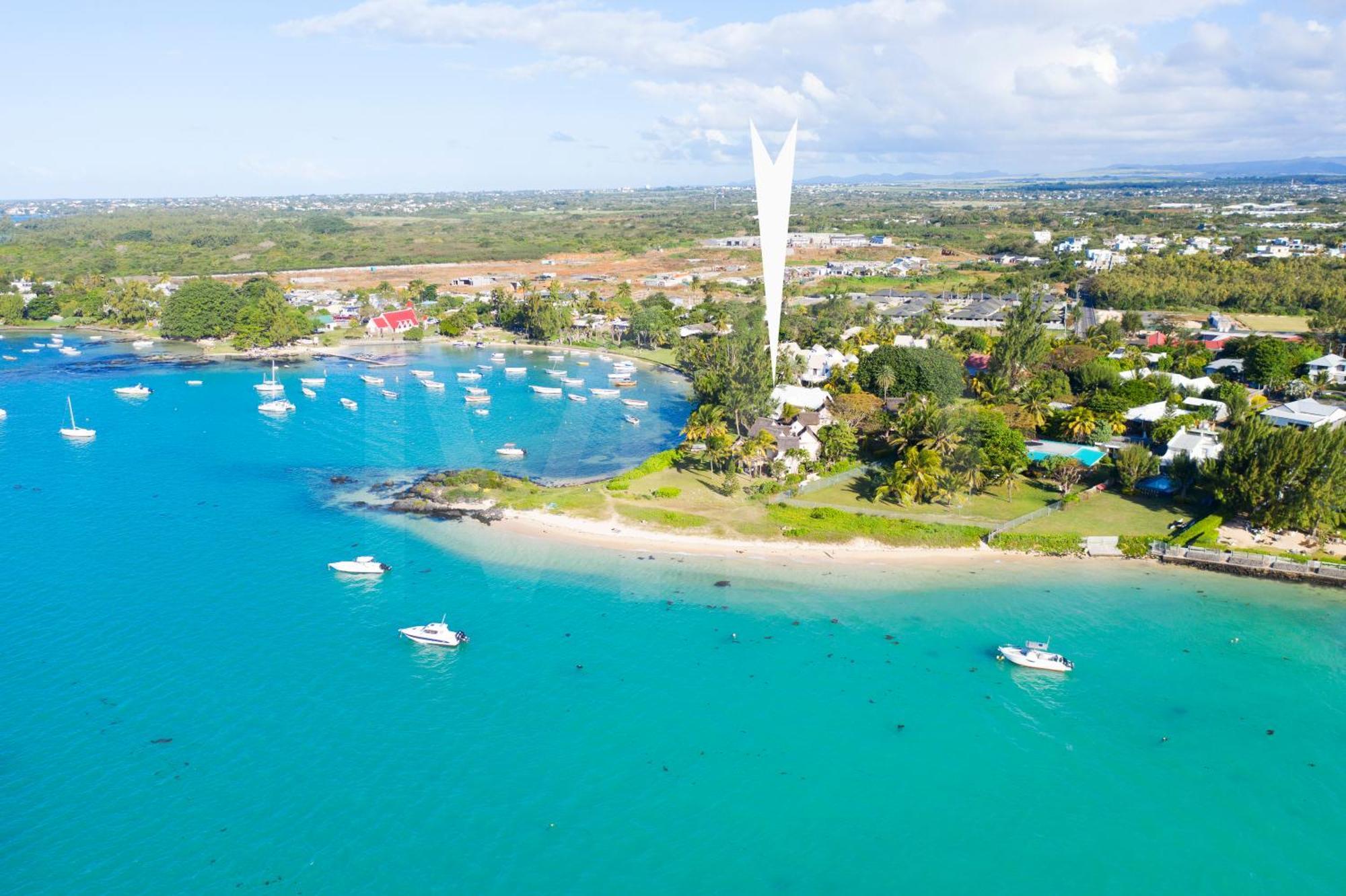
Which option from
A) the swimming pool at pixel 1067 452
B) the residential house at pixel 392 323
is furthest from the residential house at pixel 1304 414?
the residential house at pixel 392 323

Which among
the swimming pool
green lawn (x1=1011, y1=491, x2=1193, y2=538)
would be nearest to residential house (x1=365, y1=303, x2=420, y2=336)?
the swimming pool

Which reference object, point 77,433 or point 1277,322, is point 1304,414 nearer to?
point 1277,322

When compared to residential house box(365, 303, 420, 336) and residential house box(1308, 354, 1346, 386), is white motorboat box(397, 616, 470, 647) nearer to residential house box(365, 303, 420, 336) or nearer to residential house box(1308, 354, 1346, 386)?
residential house box(1308, 354, 1346, 386)

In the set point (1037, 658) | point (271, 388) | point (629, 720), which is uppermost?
point (271, 388)

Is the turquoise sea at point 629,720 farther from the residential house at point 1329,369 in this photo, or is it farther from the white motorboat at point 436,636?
the residential house at point 1329,369

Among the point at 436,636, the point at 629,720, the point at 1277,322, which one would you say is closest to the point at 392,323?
the point at 436,636

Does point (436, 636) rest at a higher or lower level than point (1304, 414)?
lower
